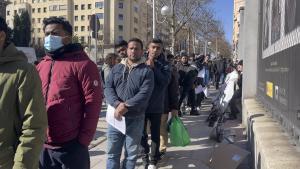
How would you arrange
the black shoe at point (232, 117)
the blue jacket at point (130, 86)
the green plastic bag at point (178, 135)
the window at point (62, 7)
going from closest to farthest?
the blue jacket at point (130, 86)
the green plastic bag at point (178, 135)
the black shoe at point (232, 117)
the window at point (62, 7)

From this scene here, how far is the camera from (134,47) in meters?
5.68

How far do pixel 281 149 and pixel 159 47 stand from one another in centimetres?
320

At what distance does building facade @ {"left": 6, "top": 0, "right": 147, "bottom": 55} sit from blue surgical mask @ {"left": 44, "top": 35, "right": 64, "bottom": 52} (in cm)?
10077

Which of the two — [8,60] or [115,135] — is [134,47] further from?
[8,60]

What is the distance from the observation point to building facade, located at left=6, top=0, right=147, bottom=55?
114 m

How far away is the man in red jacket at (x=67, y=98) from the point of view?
3797 mm

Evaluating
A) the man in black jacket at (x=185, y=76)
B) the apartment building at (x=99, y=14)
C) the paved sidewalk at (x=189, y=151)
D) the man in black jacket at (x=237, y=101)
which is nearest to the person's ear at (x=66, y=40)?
the paved sidewalk at (x=189, y=151)

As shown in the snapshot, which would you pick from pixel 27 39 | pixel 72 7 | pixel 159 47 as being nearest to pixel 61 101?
pixel 159 47

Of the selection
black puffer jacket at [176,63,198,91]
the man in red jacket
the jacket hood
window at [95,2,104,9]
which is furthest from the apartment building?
the jacket hood

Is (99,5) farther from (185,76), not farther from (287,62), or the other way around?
(287,62)

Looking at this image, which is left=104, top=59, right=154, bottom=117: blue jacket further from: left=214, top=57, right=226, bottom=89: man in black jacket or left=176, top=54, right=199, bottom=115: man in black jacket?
left=214, top=57, right=226, bottom=89: man in black jacket

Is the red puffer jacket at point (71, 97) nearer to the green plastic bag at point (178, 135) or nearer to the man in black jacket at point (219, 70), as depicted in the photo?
the green plastic bag at point (178, 135)

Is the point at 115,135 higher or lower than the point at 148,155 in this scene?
higher

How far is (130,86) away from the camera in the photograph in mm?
5645
